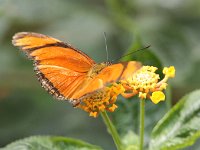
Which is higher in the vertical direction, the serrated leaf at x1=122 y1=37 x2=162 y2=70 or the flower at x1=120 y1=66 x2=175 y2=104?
the serrated leaf at x1=122 y1=37 x2=162 y2=70

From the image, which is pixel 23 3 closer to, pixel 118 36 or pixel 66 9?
pixel 66 9

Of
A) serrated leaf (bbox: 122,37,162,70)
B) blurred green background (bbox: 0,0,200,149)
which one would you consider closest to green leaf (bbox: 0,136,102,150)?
serrated leaf (bbox: 122,37,162,70)

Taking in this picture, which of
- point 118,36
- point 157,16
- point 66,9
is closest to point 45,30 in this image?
point 66,9

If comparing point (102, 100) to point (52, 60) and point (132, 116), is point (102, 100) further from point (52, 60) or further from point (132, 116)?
point (132, 116)

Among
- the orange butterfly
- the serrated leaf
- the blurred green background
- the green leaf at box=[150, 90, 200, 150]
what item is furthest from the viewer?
the blurred green background

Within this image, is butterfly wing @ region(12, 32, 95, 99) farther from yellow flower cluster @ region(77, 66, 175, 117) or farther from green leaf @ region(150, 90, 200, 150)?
green leaf @ region(150, 90, 200, 150)

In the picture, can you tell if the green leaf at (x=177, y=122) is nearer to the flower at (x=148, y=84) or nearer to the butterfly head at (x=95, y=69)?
the flower at (x=148, y=84)

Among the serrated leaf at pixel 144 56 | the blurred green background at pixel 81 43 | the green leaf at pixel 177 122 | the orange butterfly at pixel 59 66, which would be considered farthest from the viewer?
the blurred green background at pixel 81 43

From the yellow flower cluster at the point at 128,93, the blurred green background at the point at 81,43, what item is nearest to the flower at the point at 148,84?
the yellow flower cluster at the point at 128,93
